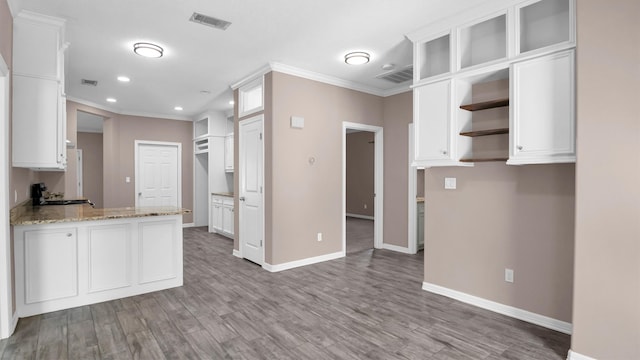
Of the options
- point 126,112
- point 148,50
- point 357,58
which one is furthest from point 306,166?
point 126,112

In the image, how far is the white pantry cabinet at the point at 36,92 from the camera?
9.62 ft

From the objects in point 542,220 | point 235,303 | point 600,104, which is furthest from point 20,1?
point 542,220

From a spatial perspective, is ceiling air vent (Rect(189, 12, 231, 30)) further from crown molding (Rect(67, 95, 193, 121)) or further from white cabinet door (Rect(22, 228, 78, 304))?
crown molding (Rect(67, 95, 193, 121))

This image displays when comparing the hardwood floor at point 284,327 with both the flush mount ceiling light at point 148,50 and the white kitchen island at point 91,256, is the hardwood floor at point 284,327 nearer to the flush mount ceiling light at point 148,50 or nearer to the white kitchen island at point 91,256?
the white kitchen island at point 91,256

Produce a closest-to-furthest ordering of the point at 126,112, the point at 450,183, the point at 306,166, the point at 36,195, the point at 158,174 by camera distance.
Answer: the point at 450,183 → the point at 36,195 → the point at 306,166 → the point at 126,112 → the point at 158,174

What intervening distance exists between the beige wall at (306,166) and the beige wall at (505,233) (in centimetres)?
172

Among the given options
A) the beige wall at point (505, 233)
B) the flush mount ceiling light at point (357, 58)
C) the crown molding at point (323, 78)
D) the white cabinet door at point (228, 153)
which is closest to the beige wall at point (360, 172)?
the white cabinet door at point (228, 153)

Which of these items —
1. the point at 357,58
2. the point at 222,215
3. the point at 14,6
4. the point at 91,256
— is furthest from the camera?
the point at 222,215

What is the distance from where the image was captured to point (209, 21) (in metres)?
3.23

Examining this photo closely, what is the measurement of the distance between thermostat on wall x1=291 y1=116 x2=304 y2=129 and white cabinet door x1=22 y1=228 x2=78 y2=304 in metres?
2.74

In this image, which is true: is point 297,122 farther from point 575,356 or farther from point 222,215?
point 575,356

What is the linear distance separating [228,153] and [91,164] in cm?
608

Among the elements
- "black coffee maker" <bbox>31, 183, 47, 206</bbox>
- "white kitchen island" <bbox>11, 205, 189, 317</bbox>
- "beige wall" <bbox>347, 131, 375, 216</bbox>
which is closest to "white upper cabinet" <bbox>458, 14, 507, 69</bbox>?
"white kitchen island" <bbox>11, 205, 189, 317</bbox>

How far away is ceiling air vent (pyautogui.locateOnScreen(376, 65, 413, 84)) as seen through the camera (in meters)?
4.66
